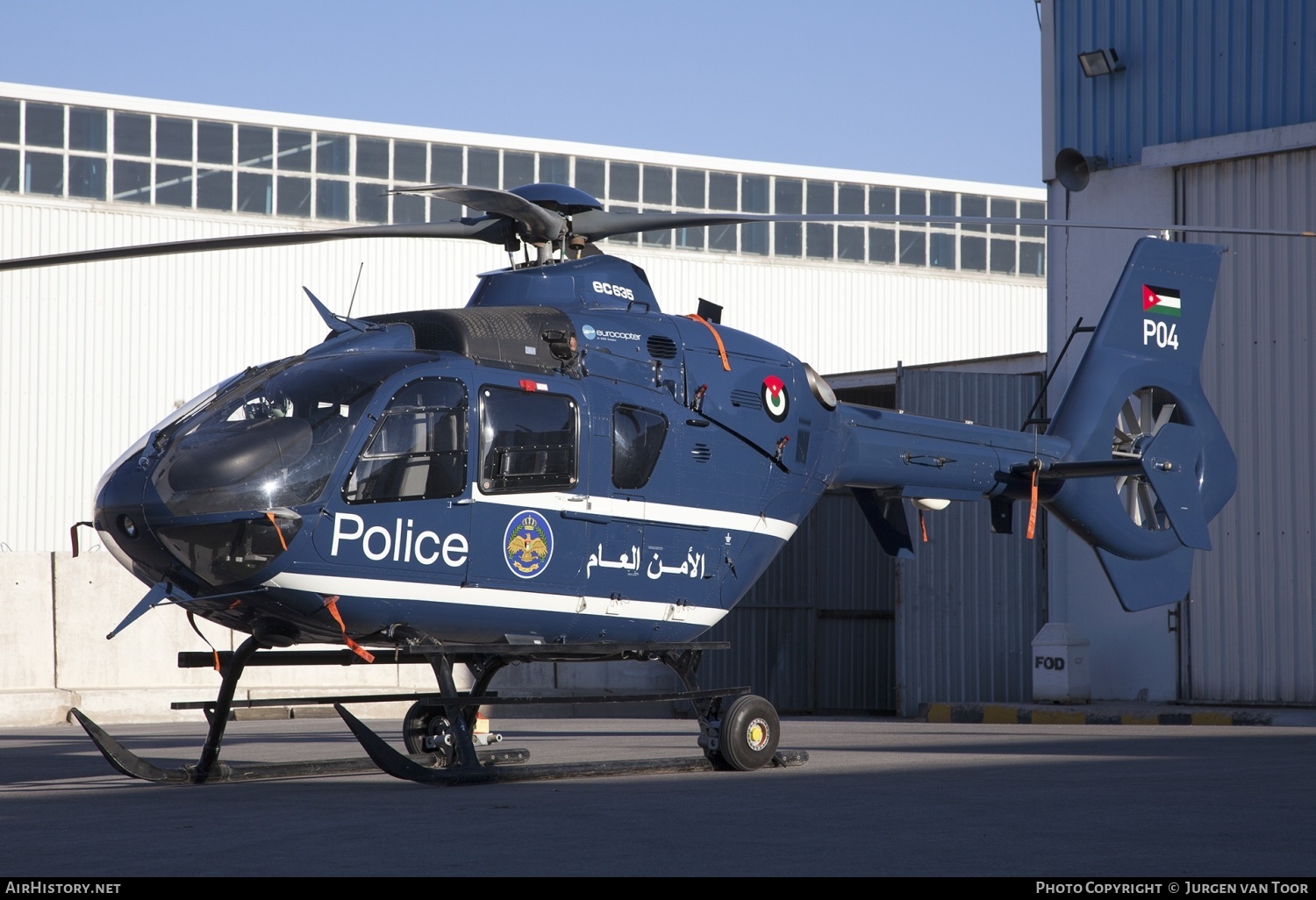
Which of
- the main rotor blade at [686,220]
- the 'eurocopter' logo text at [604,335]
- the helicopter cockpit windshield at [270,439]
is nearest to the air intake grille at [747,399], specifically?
the 'eurocopter' logo text at [604,335]

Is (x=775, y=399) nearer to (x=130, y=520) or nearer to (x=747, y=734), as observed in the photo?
(x=747, y=734)

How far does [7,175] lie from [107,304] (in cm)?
298

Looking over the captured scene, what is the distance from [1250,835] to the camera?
241 inches

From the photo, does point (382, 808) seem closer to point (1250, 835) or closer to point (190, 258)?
point (1250, 835)

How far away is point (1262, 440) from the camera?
17.5 m

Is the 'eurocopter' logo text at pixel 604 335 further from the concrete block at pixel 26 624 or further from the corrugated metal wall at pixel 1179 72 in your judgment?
the corrugated metal wall at pixel 1179 72

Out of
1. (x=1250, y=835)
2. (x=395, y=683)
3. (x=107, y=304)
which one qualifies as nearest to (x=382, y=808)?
(x=1250, y=835)

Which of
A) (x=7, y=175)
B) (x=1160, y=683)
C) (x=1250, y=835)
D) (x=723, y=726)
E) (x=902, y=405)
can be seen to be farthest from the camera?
(x=7, y=175)

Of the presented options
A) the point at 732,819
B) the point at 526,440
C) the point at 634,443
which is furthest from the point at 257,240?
the point at 732,819

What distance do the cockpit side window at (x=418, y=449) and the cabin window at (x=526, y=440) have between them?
0.16 metres

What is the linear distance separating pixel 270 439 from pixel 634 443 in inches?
94.0

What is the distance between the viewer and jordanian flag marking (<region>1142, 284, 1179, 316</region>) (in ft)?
44.3

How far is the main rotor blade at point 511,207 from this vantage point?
8.67 meters

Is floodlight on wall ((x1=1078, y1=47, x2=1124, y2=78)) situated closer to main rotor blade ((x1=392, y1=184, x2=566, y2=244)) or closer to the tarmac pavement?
the tarmac pavement
